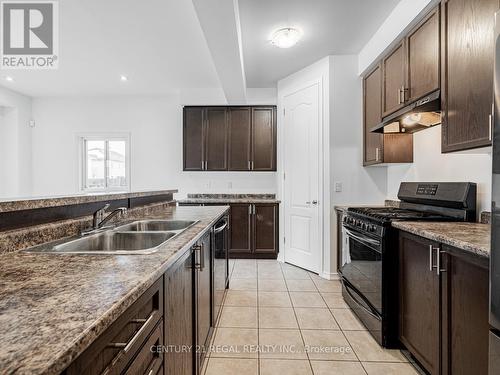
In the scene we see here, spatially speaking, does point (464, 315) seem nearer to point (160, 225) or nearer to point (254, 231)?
point (160, 225)

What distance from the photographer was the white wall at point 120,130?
5.17 metres

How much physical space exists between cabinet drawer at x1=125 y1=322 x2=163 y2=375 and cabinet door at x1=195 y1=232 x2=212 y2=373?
0.56m

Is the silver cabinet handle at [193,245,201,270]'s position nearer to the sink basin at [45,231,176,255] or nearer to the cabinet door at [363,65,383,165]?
the sink basin at [45,231,176,255]

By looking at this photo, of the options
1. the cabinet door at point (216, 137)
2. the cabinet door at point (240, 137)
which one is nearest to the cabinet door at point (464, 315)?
the cabinet door at point (240, 137)

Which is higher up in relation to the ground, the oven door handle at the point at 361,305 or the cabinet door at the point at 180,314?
the cabinet door at the point at 180,314

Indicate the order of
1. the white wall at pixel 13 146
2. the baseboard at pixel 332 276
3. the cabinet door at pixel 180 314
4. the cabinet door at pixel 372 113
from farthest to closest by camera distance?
the white wall at pixel 13 146 → the baseboard at pixel 332 276 → the cabinet door at pixel 372 113 → the cabinet door at pixel 180 314

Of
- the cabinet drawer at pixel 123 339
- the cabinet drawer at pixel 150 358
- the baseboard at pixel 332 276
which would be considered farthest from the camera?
the baseboard at pixel 332 276

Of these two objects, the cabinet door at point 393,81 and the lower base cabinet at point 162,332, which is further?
the cabinet door at point 393,81

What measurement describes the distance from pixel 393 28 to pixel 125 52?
121 inches

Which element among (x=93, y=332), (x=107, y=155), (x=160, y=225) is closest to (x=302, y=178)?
(x=160, y=225)

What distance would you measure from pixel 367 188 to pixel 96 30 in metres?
3.58

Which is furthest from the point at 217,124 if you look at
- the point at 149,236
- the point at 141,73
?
the point at 149,236

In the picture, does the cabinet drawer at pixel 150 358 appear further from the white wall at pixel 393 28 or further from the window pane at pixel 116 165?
the window pane at pixel 116 165

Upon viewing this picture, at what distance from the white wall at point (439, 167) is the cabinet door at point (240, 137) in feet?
7.15
